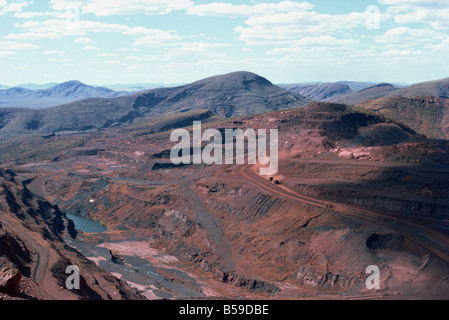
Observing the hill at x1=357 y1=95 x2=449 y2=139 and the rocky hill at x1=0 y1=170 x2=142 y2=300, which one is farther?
the hill at x1=357 y1=95 x2=449 y2=139

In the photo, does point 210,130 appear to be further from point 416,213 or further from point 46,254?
point 46,254

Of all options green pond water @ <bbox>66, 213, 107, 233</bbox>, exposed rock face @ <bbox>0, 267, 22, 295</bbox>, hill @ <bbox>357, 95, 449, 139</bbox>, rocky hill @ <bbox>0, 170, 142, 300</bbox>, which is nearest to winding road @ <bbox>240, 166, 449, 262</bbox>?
rocky hill @ <bbox>0, 170, 142, 300</bbox>

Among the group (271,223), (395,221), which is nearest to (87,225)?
(271,223)

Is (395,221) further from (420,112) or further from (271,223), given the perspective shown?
(420,112)

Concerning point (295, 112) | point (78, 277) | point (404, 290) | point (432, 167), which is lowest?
point (404, 290)

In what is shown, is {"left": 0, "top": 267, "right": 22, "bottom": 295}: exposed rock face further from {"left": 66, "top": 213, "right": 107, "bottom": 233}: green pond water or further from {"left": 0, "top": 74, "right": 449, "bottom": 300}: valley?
{"left": 66, "top": 213, "right": 107, "bottom": 233}: green pond water

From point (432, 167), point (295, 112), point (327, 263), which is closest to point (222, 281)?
point (327, 263)

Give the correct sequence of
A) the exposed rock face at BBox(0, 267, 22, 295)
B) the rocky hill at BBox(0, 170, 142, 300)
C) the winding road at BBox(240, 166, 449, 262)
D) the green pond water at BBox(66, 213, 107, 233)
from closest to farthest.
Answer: the exposed rock face at BBox(0, 267, 22, 295) → the rocky hill at BBox(0, 170, 142, 300) → the winding road at BBox(240, 166, 449, 262) → the green pond water at BBox(66, 213, 107, 233)

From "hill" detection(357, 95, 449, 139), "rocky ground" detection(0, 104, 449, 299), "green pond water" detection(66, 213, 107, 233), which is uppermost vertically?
"hill" detection(357, 95, 449, 139)

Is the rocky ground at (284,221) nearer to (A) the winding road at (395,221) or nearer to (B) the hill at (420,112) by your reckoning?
(A) the winding road at (395,221)
